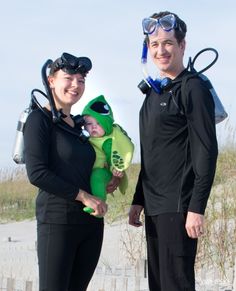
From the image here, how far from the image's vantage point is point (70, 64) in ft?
13.8

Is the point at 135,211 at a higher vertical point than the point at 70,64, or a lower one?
lower

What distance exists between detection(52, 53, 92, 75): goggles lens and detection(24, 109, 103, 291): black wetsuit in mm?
339

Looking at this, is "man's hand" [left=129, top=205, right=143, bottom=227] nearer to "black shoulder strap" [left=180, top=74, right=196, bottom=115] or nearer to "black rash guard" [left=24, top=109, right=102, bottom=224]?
"black rash guard" [left=24, top=109, right=102, bottom=224]

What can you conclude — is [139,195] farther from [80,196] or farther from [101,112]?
[101,112]

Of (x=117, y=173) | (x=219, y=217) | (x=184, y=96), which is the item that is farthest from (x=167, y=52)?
(x=219, y=217)

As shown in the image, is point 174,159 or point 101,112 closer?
point 174,159

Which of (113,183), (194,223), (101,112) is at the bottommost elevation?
(194,223)

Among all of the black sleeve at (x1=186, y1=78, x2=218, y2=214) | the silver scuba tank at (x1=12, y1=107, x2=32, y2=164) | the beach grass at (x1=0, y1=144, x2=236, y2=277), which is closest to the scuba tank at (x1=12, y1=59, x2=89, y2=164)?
the silver scuba tank at (x1=12, y1=107, x2=32, y2=164)

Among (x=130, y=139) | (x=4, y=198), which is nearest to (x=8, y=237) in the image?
(x=4, y=198)

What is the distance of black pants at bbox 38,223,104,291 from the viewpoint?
402 centimetres

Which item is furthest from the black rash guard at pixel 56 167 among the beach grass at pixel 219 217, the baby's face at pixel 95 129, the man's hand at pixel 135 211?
the beach grass at pixel 219 217

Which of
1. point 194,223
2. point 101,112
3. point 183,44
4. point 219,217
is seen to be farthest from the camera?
point 219,217

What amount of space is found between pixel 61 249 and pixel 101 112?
3.13ft

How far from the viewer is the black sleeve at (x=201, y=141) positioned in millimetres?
3803
